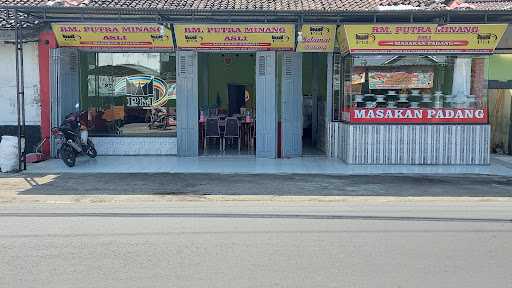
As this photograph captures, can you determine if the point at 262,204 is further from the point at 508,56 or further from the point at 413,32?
the point at 508,56

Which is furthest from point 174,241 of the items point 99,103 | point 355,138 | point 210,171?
point 99,103

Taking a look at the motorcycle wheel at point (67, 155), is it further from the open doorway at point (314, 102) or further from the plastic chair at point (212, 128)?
the open doorway at point (314, 102)

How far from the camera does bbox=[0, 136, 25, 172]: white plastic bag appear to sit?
42.5 ft

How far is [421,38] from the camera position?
539 inches

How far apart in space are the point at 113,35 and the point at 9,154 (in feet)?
13.2

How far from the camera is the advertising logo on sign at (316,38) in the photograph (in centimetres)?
1444

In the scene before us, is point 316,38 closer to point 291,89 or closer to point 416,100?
point 291,89

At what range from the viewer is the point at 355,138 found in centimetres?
1408

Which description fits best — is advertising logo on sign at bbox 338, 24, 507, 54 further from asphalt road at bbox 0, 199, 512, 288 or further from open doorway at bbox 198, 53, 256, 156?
asphalt road at bbox 0, 199, 512, 288

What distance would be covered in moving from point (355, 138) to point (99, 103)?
287 inches

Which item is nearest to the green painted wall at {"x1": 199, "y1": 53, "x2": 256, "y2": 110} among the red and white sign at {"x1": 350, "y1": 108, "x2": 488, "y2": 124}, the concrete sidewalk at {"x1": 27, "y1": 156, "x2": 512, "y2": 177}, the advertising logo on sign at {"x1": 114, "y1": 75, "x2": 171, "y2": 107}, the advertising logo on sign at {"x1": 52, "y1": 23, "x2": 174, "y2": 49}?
the advertising logo on sign at {"x1": 114, "y1": 75, "x2": 171, "y2": 107}

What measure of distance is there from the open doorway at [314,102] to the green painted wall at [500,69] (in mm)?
5229

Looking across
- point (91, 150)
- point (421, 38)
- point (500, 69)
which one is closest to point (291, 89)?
point (421, 38)

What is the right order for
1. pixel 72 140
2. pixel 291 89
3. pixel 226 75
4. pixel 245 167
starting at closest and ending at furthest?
pixel 245 167 → pixel 72 140 → pixel 291 89 → pixel 226 75
